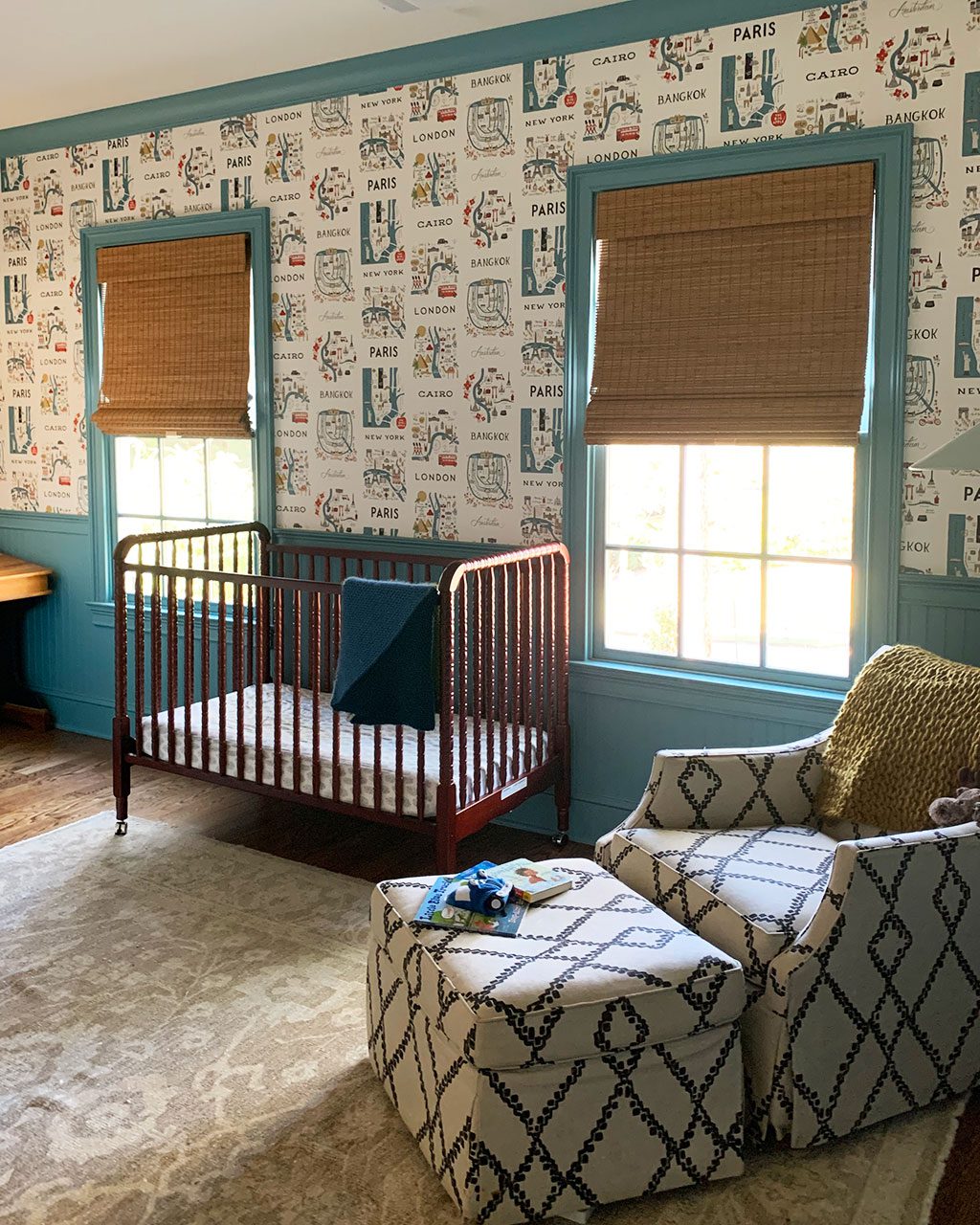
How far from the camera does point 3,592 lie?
4766 mm

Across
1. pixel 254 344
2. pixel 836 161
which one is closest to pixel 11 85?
pixel 254 344

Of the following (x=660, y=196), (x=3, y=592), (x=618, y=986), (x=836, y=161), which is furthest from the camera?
(x=3, y=592)

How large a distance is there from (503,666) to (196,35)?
2091 millimetres

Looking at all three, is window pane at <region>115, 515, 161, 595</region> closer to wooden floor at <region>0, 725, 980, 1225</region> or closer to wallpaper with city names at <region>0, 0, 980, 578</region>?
wallpaper with city names at <region>0, 0, 980, 578</region>

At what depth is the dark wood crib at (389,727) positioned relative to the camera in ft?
10.3

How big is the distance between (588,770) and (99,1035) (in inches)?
64.9

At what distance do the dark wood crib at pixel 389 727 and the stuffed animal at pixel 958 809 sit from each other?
3.99 feet

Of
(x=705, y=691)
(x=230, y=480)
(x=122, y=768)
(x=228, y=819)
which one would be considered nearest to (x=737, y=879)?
(x=705, y=691)

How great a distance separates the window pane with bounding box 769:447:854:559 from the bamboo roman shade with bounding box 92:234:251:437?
→ 1.91 metres

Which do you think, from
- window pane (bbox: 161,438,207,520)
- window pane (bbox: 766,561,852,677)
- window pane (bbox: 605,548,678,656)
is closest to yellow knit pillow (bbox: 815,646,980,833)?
window pane (bbox: 766,561,852,677)

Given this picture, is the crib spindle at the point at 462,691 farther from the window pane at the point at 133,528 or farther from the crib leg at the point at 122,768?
the window pane at the point at 133,528

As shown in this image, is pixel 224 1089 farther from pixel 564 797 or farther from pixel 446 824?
pixel 564 797

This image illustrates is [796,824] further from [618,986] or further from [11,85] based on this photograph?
[11,85]

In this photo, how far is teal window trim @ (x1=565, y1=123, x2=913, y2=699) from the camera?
2.99 metres
